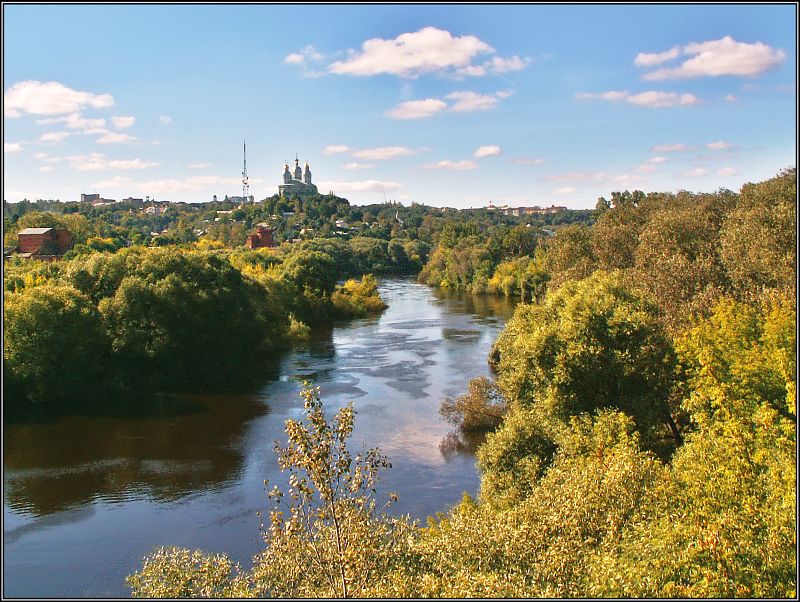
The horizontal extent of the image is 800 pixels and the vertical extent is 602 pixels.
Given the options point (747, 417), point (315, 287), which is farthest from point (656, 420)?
point (315, 287)

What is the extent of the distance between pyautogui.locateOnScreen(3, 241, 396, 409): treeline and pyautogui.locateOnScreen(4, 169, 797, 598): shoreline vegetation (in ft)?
0.38

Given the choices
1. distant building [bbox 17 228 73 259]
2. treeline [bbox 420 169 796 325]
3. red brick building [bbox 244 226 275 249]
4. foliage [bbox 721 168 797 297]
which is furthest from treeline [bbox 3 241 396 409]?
red brick building [bbox 244 226 275 249]

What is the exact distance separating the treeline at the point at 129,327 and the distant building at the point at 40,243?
48.6 feet

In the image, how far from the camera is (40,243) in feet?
205

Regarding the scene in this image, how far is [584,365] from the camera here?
19.8 meters

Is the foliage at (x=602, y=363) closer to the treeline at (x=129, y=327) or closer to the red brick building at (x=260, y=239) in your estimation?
the treeline at (x=129, y=327)

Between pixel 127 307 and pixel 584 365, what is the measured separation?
81.0 feet

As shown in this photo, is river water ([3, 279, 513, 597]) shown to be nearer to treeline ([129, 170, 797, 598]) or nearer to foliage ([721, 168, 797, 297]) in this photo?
treeline ([129, 170, 797, 598])

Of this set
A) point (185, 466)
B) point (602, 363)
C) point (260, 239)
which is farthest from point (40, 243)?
point (602, 363)

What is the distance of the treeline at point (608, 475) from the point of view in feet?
33.3

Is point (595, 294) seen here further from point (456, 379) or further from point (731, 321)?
point (456, 379)

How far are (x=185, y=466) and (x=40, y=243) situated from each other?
147 feet

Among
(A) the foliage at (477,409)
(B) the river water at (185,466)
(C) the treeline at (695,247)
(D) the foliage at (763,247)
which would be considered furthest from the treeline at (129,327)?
(D) the foliage at (763,247)

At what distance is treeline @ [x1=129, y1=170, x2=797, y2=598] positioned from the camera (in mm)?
10148
